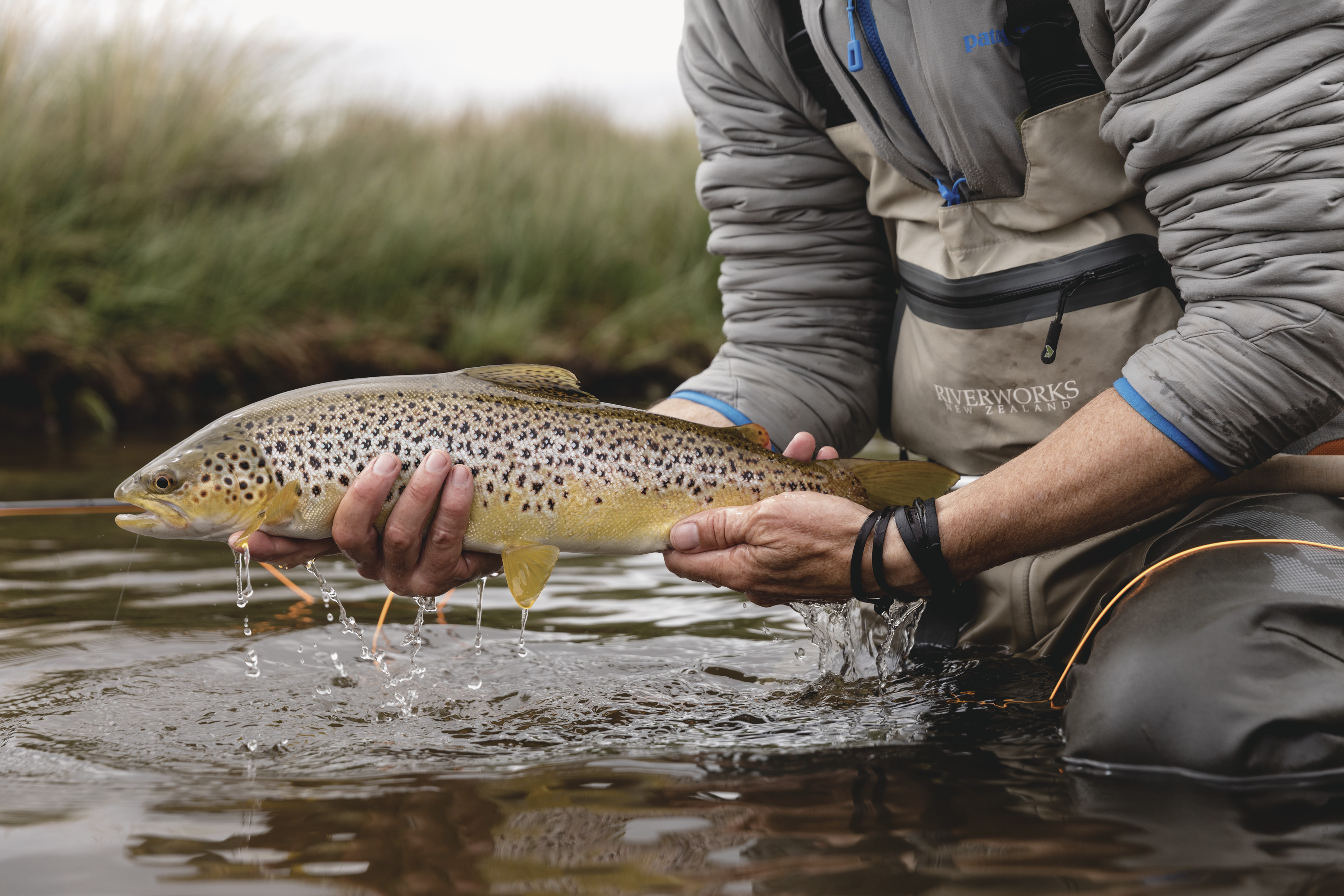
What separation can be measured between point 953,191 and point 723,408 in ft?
2.62

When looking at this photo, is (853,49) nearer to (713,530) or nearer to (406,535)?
(713,530)

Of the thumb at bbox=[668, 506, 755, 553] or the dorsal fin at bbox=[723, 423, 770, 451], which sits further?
the dorsal fin at bbox=[723, 423, 770, 451]

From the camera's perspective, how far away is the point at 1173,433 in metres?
2.34

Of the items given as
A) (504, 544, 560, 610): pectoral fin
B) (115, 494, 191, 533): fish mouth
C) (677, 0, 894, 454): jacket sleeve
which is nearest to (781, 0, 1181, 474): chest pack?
(677, 0, 894, 454): jacket sleeve

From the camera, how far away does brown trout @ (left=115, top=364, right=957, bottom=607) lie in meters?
2.65

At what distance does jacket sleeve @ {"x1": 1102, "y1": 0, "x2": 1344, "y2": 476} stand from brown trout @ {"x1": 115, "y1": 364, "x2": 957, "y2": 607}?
0.58 metres

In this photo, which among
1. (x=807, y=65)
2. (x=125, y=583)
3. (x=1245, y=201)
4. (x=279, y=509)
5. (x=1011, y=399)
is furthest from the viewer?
(x=125, y=583)

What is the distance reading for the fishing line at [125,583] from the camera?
3.53 m

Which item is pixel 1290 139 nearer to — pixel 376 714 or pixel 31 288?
pixel 376 714

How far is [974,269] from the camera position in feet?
9.34

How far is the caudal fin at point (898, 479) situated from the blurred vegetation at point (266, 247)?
5579 millimetres

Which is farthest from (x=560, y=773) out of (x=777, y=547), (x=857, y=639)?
(x=857, y=639)

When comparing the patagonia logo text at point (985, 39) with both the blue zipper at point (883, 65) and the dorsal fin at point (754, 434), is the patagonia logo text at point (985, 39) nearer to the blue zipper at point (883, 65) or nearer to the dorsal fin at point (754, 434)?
the blue zipper at point (883, 65)

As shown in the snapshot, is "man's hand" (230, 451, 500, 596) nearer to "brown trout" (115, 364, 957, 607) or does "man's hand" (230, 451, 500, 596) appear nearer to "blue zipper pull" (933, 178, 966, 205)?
"brown trout" (115, 364, 957, 607)
